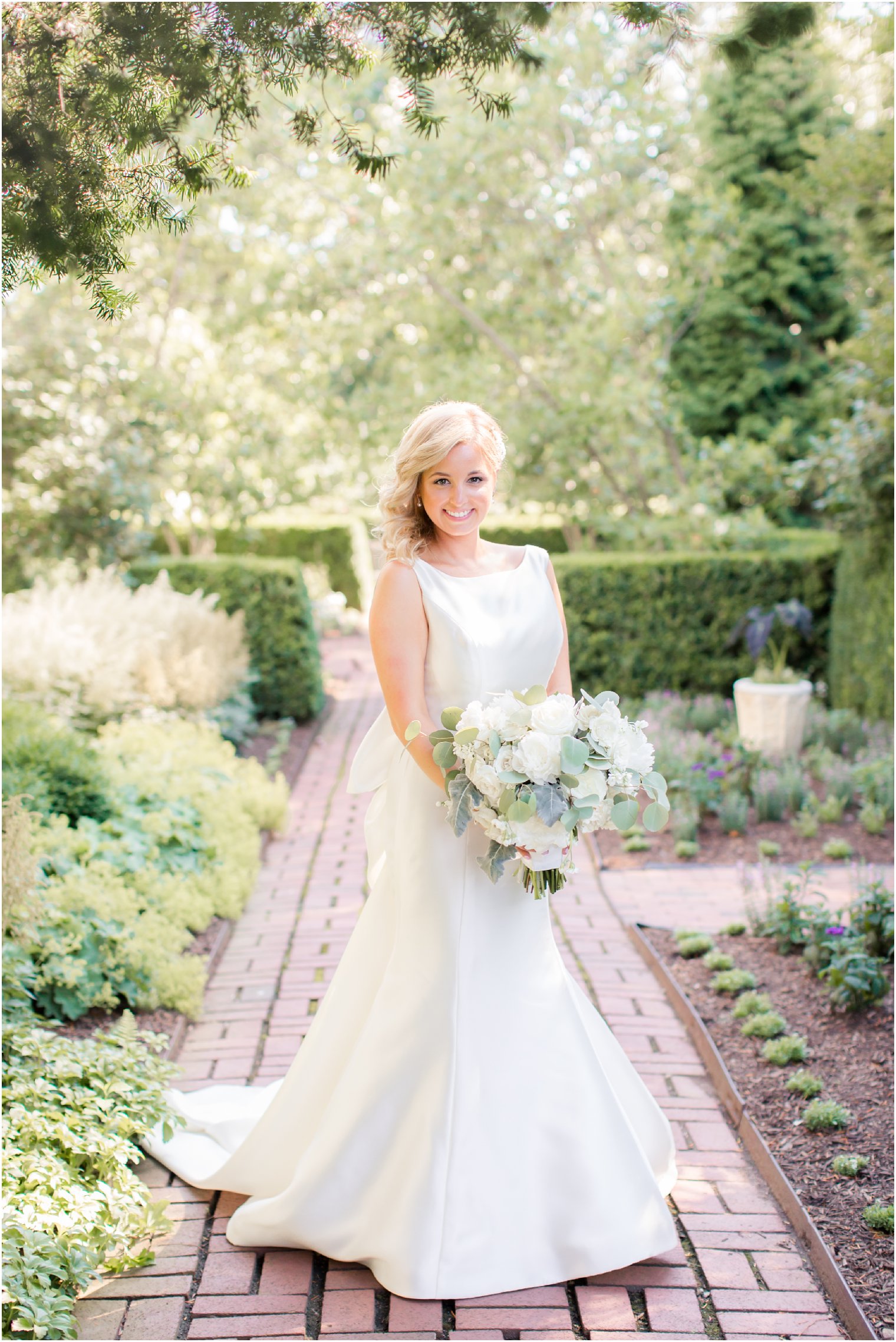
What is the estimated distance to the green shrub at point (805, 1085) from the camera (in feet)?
11.1

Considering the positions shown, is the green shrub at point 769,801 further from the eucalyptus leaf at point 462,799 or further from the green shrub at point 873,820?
the eucalyptus leaf at point 462,799

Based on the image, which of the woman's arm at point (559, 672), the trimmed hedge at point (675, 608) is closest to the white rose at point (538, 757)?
the woman's arm at point (559, 672)

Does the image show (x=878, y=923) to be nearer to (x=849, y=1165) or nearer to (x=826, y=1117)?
(x=826, y=1117)

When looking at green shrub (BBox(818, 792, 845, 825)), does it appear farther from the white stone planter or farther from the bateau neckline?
the bateau neckline

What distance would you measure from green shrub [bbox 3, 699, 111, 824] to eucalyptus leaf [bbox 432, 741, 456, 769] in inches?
105

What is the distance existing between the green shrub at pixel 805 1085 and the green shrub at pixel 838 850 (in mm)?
2441

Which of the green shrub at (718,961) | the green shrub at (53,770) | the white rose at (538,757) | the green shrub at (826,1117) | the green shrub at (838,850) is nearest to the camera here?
the white rose at (538,757)

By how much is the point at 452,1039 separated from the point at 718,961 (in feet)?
7.13

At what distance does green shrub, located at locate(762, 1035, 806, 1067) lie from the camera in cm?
358

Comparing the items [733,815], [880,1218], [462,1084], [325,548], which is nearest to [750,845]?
Answer: [733,815]

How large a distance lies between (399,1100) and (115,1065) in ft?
3.37

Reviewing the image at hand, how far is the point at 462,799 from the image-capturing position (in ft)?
Result: 7.91

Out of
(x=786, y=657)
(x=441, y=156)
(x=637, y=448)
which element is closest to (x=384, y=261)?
(x=441, y=156)

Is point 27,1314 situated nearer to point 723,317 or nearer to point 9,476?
point 9,476
